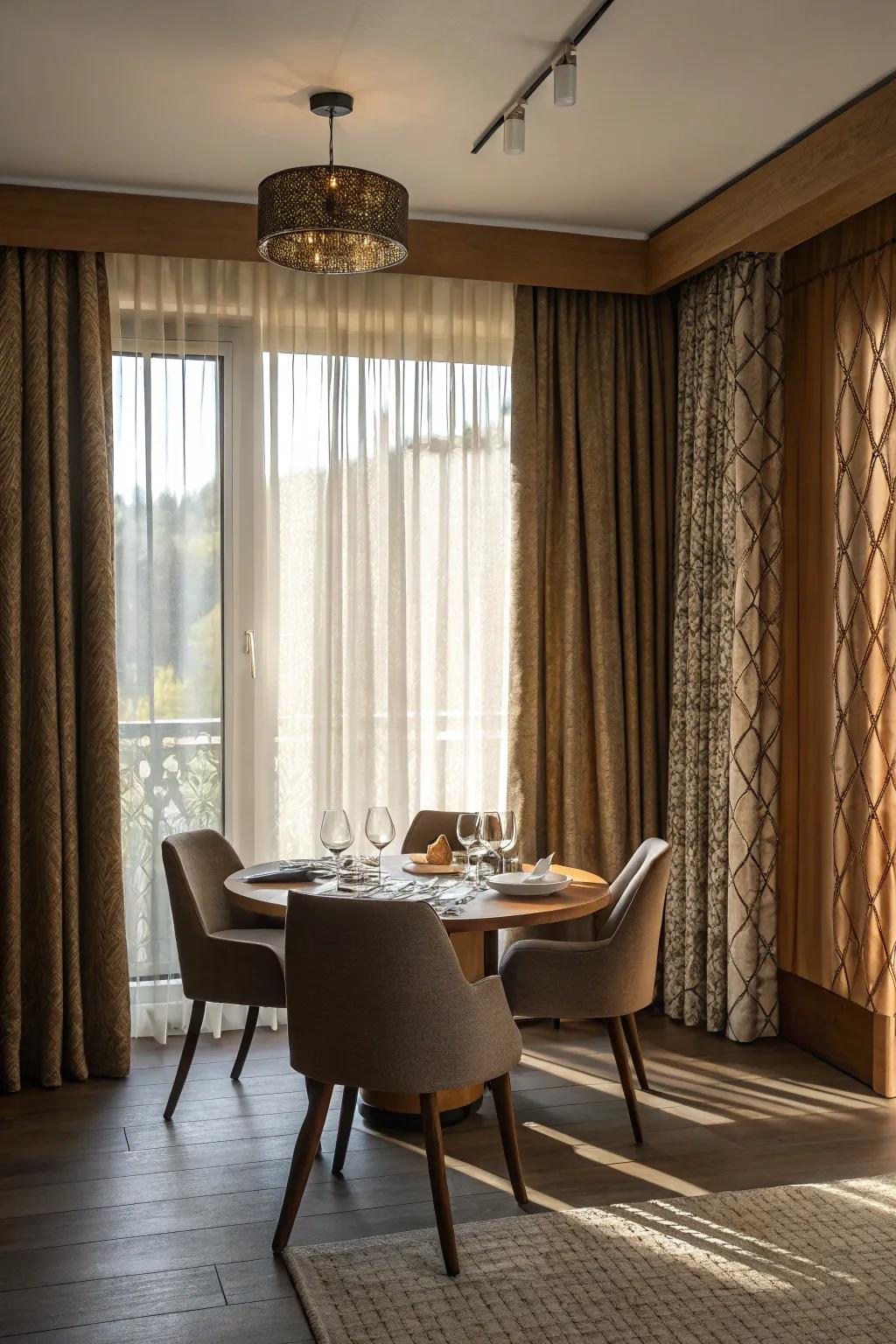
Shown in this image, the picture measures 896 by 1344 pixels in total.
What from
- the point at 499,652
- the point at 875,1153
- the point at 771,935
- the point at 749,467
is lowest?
the point at 875,1153

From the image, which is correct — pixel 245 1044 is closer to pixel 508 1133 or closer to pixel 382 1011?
pixel 508 1133

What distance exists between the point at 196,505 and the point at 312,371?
2.15ft

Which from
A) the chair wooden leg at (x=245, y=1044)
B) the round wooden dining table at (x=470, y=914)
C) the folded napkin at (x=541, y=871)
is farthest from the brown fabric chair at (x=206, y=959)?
the folded napkin at (x=541, y=871)

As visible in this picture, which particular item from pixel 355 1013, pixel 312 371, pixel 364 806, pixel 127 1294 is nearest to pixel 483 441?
pixel 312 371

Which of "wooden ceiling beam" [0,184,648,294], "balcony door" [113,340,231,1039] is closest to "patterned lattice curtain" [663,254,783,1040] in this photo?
"wooden ceiling beam" [0,184,648,294]

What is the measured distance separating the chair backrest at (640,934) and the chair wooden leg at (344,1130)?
29.9 inches

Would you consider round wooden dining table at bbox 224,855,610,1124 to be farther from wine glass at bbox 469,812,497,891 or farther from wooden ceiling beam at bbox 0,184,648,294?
wooden ceiling beam at bbox 0,184,648,294

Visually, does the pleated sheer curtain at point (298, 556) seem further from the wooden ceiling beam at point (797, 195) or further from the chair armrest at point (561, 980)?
the chair armrest at point (561, 980)

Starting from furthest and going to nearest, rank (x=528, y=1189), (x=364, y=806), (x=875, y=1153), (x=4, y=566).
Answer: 1. (x=364, y=806)
2. (x=4, y=566)
3. (x=875, y=1153)
4. (x=528, y=1189)

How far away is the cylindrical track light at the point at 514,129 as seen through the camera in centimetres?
343

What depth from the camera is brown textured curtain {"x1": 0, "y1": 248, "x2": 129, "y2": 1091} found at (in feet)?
13.1

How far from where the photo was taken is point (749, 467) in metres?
4.25

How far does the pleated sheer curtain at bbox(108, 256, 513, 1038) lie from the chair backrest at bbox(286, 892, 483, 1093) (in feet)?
5.71

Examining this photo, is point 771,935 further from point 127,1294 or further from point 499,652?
point 127,1294
